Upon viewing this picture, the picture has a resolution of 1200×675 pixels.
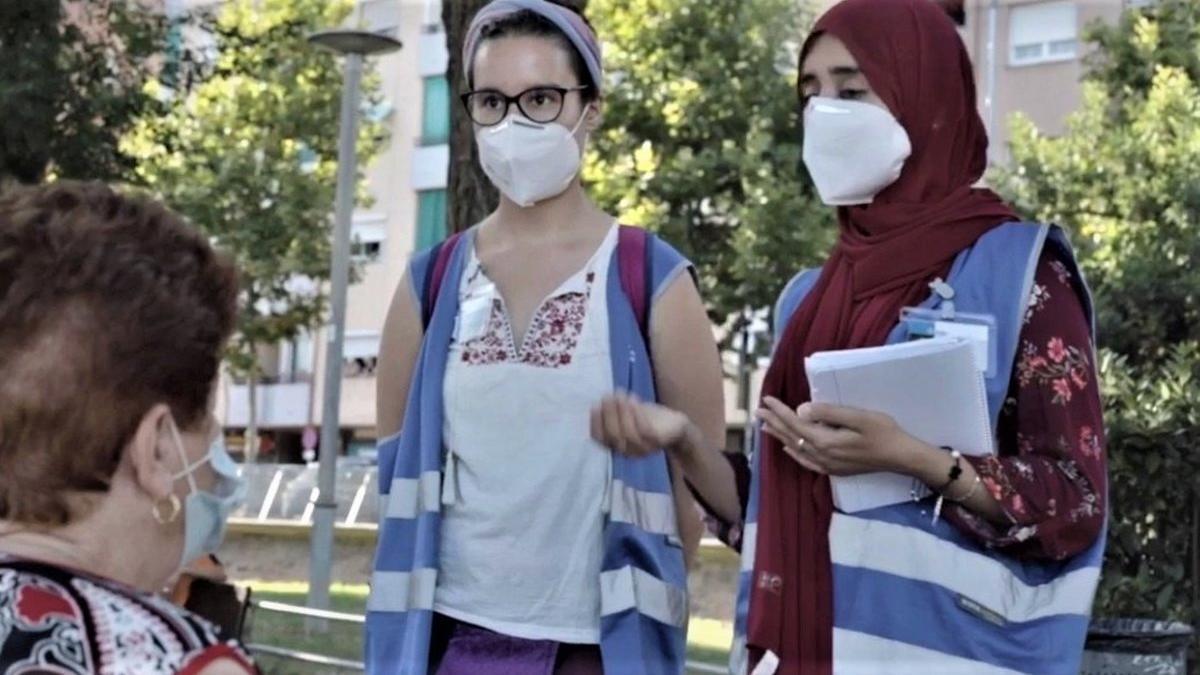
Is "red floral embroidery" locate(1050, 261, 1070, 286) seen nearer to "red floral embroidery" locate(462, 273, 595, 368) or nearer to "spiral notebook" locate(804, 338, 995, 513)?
"spiral notebook" locate(804, 338, 995, 513)

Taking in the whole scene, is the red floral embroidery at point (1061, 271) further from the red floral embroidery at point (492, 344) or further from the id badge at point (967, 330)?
the red floral embroidery at point (492, 344)

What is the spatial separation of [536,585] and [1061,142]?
19.5 meters

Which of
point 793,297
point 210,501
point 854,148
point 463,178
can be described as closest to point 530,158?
point 793,297

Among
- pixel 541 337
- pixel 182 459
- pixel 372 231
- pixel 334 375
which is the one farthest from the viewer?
pixel 372 231

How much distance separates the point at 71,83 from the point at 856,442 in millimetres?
14203

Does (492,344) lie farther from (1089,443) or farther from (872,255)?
(1089,443)

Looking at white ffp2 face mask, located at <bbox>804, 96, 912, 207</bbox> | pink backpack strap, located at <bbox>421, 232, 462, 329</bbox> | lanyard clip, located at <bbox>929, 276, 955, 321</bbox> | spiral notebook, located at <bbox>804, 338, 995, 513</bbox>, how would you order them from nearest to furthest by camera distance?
spiral notebook, located at <bbox>804, 338, 995, 513</bbox> → lanyard clip, located at <bbox>929, 276, 955, 321</bbox> → white ffp2 face mask, located at <bbox>804, 96, 912, 207</bbox> → pink backpack strap, located at <bbox>421, 232, 462, 329</bbox>

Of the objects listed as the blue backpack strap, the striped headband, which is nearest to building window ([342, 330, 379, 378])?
the striped headband

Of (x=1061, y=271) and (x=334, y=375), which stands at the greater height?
(x=1061, y=271)

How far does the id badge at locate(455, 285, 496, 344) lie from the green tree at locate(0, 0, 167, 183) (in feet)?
40.0

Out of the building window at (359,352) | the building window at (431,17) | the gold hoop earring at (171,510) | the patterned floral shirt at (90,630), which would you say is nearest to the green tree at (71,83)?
the gold hoop earring at (171,510)

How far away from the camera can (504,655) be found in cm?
369

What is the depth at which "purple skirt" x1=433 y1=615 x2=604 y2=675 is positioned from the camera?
3.67 meters

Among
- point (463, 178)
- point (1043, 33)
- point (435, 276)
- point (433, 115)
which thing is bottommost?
point (435, 276)
